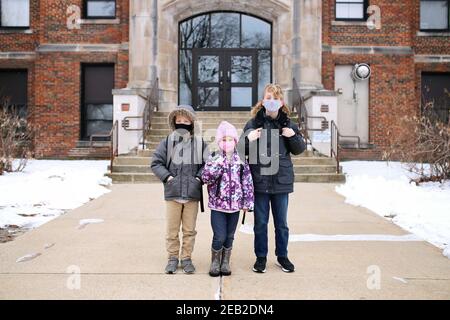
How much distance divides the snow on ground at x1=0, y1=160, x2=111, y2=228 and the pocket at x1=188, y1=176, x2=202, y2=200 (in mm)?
3410

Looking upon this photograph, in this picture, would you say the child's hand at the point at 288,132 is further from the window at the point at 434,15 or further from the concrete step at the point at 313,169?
the window at the point at 434,15

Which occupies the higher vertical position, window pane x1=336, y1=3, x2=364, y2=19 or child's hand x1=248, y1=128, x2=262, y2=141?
window pane x1=336, y1=3, x2=364, y2=19

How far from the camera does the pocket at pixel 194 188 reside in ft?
13.7

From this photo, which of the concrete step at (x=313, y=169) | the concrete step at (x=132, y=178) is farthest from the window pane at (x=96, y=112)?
the concrete step at (x=313, y=169)

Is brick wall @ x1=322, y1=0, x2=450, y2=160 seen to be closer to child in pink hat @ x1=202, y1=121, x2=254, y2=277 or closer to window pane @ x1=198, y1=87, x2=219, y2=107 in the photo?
window pane @ x1=198, y1=87, x2=219, y2=107

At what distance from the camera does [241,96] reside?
16734mm

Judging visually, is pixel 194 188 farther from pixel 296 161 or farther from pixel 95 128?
pixel 95 128

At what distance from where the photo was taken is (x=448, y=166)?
386 inches

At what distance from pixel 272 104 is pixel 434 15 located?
50.3 ft

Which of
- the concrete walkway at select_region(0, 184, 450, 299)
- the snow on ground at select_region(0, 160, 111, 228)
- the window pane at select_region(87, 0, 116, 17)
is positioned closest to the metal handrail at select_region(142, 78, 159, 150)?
the snow on ground at select_region(0, 160, 111, 228)

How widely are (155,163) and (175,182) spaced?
266mm

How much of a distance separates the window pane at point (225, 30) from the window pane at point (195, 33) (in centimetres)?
26

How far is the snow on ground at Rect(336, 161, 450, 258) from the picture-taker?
605 cm

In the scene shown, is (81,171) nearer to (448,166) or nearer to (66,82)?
(66,82)
